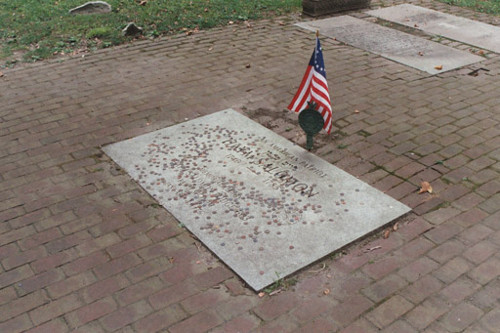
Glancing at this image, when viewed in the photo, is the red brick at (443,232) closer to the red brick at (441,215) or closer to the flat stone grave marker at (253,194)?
the red brick at (441,215)

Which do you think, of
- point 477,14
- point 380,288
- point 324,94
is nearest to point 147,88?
point 324,94

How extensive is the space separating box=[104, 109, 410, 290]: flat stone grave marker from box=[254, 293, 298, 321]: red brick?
0.14 metres

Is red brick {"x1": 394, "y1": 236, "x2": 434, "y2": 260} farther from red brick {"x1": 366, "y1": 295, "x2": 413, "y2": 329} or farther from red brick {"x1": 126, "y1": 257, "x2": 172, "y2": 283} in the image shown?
red brick {"x1": 126, "y1": 257, "x2": 172, "y2": 283}

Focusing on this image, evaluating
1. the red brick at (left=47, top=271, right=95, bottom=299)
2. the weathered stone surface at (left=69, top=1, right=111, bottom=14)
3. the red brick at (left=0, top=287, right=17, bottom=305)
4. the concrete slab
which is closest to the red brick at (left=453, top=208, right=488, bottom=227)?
the red brick at (left=47, top=271, right=95, bottom=299)

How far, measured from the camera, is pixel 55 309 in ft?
11.4

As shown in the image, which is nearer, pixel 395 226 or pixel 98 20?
pixel 395 226

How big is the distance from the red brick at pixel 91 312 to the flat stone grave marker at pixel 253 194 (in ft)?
2.82

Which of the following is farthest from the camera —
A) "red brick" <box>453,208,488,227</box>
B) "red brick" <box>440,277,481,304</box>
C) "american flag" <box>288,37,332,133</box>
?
"american flag" <box>288,37,332,133</box>

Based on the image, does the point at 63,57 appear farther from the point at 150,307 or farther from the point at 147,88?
the point at 150,307

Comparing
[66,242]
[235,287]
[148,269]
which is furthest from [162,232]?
[235,287]

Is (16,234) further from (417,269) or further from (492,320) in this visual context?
(492,320)

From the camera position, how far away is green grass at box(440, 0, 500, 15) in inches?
388

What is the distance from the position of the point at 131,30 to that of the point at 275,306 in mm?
6297

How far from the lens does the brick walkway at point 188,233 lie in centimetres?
346
